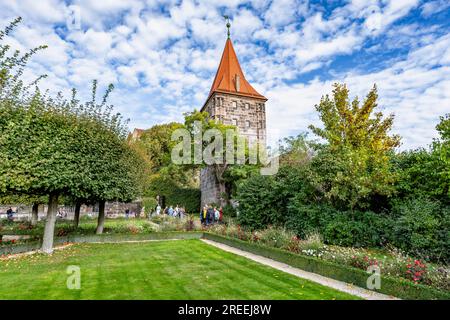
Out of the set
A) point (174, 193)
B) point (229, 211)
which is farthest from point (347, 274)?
point (174, 193)

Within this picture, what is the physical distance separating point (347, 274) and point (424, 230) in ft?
16.1

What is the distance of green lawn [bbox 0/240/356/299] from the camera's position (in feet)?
21.2

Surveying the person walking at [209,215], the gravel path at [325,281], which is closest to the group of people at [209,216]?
the person walking at [209,215]

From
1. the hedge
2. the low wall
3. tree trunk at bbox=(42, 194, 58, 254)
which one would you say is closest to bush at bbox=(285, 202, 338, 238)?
the hedge

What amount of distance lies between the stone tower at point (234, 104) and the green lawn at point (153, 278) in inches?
954

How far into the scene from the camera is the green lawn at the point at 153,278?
6.47m

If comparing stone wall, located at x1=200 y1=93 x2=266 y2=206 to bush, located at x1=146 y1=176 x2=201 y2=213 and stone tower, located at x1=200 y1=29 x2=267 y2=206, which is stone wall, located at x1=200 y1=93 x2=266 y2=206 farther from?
bush, located at x1=146 y1=176 x2=201 y2=213

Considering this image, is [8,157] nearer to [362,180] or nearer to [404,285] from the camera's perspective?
[404,285]

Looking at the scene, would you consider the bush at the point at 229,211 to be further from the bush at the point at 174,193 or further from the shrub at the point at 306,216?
the bush at the point at 174,193

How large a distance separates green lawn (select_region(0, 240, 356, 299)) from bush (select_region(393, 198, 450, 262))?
5481 millimetres
